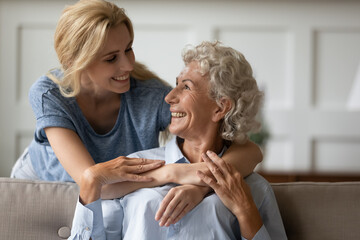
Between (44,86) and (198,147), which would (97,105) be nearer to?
(44,86)

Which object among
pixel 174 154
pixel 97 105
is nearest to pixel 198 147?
pixel 174 154

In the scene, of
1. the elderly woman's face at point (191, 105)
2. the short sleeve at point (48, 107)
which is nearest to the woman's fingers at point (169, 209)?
the elderly woman's face at point (191, 105)

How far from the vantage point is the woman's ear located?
1607 mm

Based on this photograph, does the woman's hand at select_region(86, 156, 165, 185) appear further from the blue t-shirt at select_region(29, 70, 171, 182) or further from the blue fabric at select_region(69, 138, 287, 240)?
the blue t-shirt at select_region(29, 70, 171, 182)

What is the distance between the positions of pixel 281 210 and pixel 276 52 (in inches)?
95.2

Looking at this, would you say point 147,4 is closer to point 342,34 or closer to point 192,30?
point 192,30

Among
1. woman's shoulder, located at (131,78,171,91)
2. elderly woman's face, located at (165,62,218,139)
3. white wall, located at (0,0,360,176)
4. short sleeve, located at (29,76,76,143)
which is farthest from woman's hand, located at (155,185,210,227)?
white wall, located at (0,0,360,176)

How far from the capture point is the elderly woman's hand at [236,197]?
1.48 meters

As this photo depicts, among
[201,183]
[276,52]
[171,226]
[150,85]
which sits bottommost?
[171,226]

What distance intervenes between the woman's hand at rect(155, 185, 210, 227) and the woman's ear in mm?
267

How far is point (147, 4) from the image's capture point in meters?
3.90

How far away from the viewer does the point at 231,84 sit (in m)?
1.59

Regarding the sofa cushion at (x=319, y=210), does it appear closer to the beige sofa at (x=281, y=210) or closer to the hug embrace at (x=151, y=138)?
the beige sofa at (x=281, y=210)

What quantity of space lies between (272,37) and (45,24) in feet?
5.90
